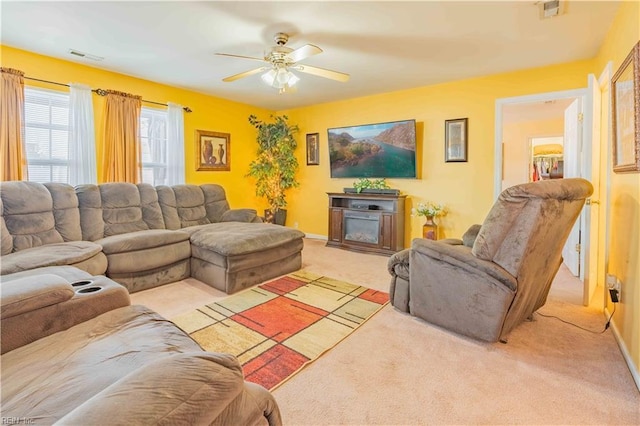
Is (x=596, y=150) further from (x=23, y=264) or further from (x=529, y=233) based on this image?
(x=23, y=264)

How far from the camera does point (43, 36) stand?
9.89ft

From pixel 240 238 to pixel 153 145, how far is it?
8.13 feet

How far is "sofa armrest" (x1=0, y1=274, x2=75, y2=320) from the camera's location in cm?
118

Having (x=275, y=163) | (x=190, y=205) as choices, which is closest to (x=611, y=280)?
(x=190, y=205)

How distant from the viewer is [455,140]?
4352 millimetres

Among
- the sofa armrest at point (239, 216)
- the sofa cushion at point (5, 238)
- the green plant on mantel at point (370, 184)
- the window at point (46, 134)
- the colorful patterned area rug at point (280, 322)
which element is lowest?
the colorful patterned area rug at point (280, 322)

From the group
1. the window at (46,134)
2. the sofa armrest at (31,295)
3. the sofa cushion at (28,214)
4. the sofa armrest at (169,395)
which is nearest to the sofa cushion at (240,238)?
the sofa cushion at (28,214)

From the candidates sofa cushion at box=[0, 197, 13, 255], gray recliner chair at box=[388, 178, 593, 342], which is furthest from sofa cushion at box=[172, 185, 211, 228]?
gray recliner chair at box=[388, 178, 593, 342]

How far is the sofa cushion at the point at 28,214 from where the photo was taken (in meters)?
2.78

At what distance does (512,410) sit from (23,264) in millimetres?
3288

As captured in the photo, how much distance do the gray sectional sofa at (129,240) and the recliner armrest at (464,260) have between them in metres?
1.71

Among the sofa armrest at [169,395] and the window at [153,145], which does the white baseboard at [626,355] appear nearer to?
the sofa armrest at [169,395]

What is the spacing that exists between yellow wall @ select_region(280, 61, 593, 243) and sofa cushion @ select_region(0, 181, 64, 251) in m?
4.05

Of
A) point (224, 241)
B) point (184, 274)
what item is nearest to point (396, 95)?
point (224, 241)
